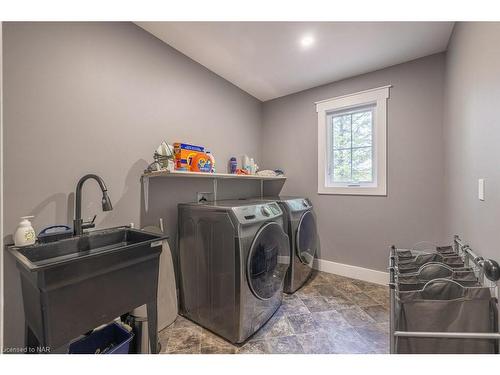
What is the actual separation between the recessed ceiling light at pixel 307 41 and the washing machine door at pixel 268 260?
4.93 feet

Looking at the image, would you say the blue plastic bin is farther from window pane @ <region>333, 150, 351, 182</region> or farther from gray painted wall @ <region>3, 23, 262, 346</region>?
window pane @ <region>333, 150, 351, 182</region>

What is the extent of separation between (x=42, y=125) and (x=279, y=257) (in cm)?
179

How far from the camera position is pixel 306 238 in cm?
235

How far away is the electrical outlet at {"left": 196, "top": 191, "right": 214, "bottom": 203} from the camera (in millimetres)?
2130

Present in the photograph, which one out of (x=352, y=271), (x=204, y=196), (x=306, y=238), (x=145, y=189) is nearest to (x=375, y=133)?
(x=306, y=238)

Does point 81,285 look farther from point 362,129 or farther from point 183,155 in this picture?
point 362,129

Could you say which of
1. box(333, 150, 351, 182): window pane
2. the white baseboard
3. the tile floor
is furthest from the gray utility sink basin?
box(333, 150, 351, 182): window pane

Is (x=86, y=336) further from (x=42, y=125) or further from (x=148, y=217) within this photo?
(x=42, y=125)

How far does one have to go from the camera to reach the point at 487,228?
1053 millimetres

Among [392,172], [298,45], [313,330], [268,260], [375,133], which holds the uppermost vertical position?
[298,45]

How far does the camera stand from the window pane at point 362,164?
96.1 inches

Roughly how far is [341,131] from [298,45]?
1149 mm

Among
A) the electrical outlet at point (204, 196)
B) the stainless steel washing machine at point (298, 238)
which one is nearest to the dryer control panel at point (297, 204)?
the stainless steel washing machine at point (298, 238)

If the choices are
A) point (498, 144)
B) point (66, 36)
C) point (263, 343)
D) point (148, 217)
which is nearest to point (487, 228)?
point (498, 144)
